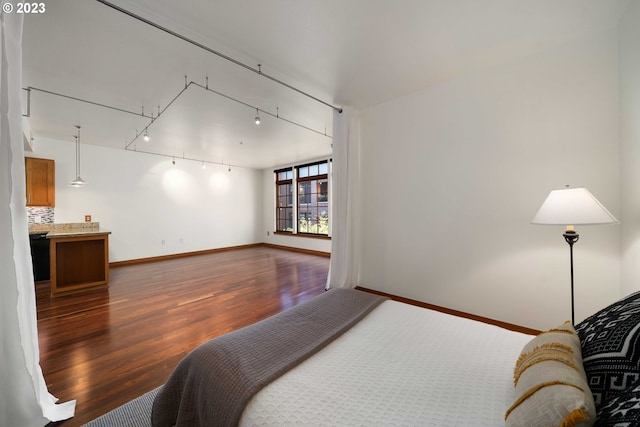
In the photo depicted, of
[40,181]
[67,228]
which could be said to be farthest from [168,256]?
[40,181]

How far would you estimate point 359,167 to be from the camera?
366 cm

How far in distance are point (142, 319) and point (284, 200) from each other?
5.33 meters

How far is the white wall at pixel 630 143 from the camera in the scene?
1.72 metres

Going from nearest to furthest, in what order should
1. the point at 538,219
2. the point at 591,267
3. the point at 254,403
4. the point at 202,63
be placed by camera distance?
the point at 254,403 < the point at 538,219 < the point at 591,267 < the point at 202,63

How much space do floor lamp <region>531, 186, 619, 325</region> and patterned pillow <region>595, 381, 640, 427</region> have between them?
1.36 m

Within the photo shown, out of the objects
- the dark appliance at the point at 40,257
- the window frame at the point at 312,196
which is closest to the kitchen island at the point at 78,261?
the dark appliance at the point at 40,257

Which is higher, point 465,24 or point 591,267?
point 465,24

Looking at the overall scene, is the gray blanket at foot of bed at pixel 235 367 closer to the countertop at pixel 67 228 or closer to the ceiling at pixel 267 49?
the ceiling at pixel 267 49

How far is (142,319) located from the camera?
8.85ft

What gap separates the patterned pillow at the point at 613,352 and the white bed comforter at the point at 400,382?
0.29m

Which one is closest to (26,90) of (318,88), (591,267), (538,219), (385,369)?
(318,88)

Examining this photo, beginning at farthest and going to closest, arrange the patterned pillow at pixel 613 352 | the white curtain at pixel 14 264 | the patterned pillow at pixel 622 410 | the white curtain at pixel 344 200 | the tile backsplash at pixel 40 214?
the tile backsplash at pixel 40 214 → the white curtain at pixel 344 200 → the white curtain at pixel 14 264 → the patterned pillow at pixel 613 352 → the patterned pillow at pixel 622 410

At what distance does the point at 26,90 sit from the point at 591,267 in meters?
6.11

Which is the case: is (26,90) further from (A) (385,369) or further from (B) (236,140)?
(A) (385,369)
